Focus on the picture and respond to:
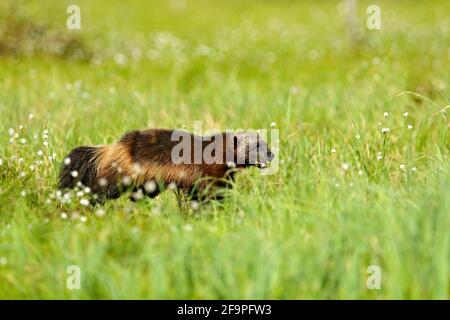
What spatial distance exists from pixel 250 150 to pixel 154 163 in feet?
3.04

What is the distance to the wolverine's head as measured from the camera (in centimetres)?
600

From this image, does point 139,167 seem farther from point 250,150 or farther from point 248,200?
point 248,200

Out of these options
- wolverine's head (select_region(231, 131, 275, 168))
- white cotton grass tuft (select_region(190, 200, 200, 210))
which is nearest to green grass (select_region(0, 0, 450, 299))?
white cotton grass tuft (select_region(190, 200, 200, 210))

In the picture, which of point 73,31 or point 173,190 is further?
point 73,31

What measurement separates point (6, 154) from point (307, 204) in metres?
3.26

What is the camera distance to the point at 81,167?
571 centimetres

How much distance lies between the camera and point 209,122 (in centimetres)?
752

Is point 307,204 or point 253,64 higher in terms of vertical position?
point 253,64

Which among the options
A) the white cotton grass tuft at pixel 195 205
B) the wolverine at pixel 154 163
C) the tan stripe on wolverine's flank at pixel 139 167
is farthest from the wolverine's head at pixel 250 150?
the white cotton grass tuft at pixel 195 205

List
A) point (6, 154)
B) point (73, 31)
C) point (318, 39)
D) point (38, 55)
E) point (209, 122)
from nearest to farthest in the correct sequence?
point (6, 154) < point (209, 122) < point (38, 55) < point (73, 31) < point (318, 39)

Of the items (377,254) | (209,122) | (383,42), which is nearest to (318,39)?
(383,42)

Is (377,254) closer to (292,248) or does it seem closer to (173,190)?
(292,248)

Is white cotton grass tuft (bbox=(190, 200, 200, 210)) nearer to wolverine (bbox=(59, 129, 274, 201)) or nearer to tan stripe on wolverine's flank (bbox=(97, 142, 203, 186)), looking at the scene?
wolverine (bbox=(59, 129, 274, 201))

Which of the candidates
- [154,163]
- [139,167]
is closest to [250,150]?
[154,163]
